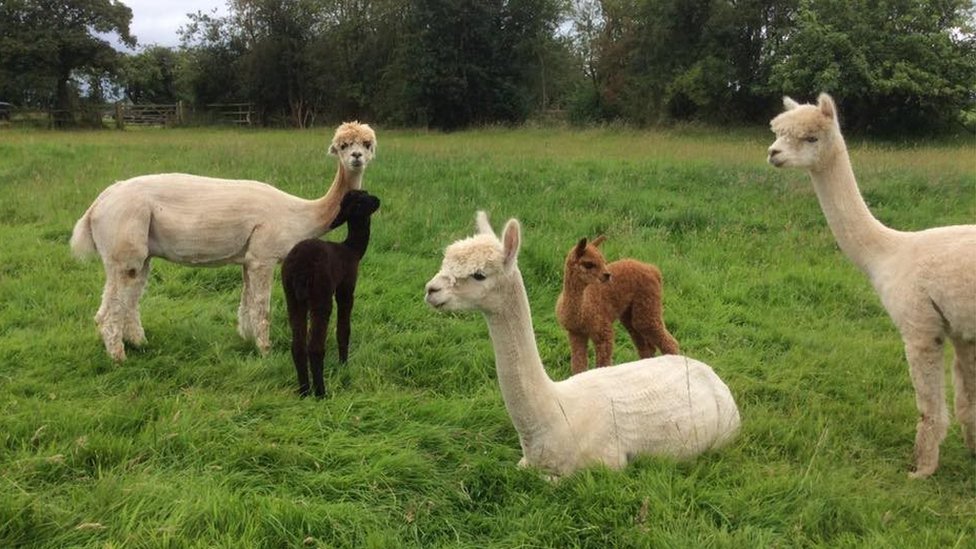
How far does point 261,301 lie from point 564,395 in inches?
115

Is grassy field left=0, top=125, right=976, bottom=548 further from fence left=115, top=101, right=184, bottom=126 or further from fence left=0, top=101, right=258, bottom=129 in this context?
fence left=115, top=101, right=184, bottom=126

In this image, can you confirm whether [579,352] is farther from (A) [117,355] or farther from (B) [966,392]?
(A) [117,355]

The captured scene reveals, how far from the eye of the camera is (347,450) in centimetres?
396

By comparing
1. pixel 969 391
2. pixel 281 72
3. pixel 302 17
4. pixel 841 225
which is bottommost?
pixel 969 391

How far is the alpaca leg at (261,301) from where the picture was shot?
558 centimetres

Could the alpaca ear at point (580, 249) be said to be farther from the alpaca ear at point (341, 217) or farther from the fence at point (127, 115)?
the fence at point (127, 115)

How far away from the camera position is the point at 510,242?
3.42 metres

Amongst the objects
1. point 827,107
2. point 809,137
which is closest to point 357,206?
point 809,137

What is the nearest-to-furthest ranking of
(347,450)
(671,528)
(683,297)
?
(671,528) → (347,450) → (683,297)

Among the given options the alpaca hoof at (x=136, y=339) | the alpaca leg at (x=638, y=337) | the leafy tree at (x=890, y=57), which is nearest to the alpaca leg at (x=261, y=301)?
the alpaca hoof at (x=136, y=339)

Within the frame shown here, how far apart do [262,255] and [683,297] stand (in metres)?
4.27

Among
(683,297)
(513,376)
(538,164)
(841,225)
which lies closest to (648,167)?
(538,164)

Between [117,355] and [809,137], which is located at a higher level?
[809,137]

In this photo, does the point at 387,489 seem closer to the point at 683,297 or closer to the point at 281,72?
the point at 683,297
